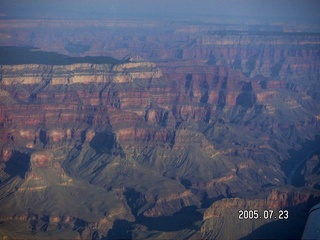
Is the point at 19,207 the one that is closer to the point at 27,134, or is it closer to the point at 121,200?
the point at 121,200

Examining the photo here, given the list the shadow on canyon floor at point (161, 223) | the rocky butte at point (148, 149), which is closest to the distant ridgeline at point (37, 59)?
the rocky butte at point (148, 149)

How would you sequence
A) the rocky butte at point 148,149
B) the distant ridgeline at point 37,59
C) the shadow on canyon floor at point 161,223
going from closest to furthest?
the shadow on canyon floor at point 161,223, the rocky butte at point 148,149, the distant ridgeline at point 37,59

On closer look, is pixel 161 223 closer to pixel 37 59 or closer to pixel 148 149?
pixel 148 149

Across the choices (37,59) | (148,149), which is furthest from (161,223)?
(37,59)

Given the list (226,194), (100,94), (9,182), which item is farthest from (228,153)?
(9,182)

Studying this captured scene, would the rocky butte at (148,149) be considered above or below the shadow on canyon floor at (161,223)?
above

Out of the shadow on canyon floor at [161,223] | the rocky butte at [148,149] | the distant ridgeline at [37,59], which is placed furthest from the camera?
the distant ridgeline at [37,59]

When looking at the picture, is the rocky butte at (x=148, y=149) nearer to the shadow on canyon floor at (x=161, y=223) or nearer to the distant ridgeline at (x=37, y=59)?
the shadow on canyon floor at (x=161, y=223)

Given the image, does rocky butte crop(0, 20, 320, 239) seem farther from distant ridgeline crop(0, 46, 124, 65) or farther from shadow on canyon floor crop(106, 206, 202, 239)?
distant ridgeline crop(0, 46, 124, 65)

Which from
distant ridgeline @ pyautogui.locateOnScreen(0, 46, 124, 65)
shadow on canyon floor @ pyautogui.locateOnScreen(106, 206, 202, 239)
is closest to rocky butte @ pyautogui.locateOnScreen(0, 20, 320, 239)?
shadow on canyon floor @ pyautogui.locateOnScreen(106, 206, 202, 239)
